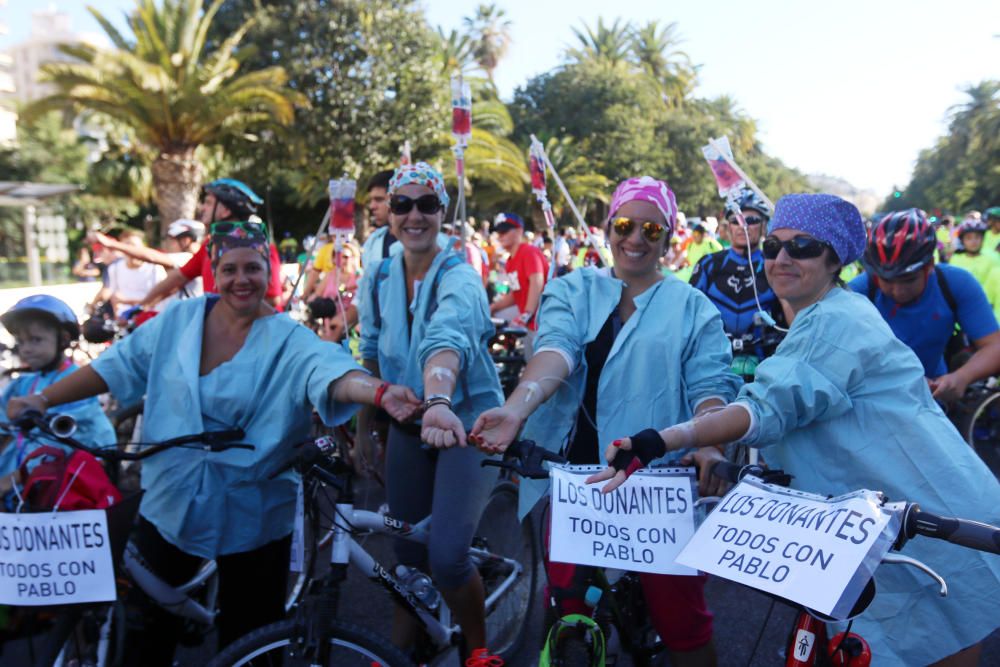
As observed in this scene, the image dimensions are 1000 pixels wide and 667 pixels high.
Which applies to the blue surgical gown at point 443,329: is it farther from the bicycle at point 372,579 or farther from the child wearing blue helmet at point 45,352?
the child wearing blue helmet at point 45,352

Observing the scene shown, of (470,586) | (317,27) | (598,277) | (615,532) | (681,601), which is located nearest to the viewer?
(615,532)

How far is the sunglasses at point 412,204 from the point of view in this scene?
342 centimetres

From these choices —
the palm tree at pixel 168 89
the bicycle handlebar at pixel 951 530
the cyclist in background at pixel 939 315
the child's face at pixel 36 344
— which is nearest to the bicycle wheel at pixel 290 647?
the bicycle handlebar at pixel 951 530

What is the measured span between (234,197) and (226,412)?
2.16m

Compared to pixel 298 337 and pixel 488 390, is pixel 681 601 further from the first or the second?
pixel 298 337

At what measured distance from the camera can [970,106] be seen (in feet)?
172

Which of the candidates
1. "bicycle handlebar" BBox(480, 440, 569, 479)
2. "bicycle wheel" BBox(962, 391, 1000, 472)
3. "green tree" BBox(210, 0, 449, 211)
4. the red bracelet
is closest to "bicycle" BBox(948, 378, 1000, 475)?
"bicycle wheel" BBox(962, 391, 1000, 472)

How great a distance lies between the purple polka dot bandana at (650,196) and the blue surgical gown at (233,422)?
1.04m

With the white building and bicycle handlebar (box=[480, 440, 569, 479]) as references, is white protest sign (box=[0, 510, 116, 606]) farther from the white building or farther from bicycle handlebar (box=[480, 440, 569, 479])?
the white building

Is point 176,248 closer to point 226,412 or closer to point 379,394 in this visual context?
point 226,412

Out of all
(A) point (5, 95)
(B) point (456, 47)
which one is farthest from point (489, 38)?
(A) point (5, 95)

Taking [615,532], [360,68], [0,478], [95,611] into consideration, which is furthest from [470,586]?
[360,68]

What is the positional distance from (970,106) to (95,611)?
60017 mm

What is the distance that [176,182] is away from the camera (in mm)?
22297
